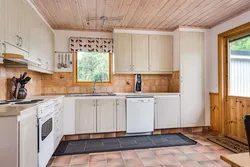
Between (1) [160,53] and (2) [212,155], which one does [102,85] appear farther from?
(2) [212,155]

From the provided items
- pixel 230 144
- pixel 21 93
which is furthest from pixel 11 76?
pixel 230 144

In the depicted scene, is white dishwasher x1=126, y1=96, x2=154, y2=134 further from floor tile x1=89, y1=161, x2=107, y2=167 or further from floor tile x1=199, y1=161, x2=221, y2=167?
floor tile x1=199, y1=161, x2=221, y2=167

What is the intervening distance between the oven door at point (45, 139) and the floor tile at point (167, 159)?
Answer: 155 cm

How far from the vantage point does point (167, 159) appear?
258 cm

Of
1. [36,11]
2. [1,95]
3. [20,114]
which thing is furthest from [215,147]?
[36,11]

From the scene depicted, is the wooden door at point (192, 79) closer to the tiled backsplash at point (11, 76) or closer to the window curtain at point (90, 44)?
the window curtain at point (90, 44)

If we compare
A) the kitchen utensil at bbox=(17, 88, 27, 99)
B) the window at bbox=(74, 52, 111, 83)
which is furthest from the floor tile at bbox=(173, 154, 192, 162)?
the kitchen utensil at bbox=(17, 88, 27, 99)

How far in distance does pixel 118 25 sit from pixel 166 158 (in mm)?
2748

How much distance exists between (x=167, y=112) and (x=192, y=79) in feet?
3.07

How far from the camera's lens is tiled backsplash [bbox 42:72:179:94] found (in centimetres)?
397

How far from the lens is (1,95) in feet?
7.45

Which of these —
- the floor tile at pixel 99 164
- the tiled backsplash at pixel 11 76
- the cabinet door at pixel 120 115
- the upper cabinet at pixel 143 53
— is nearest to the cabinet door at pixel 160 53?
the upper cabinet at pixel 143 53

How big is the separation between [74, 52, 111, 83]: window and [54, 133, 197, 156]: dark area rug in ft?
4.61

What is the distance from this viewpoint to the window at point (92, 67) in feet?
13.5
